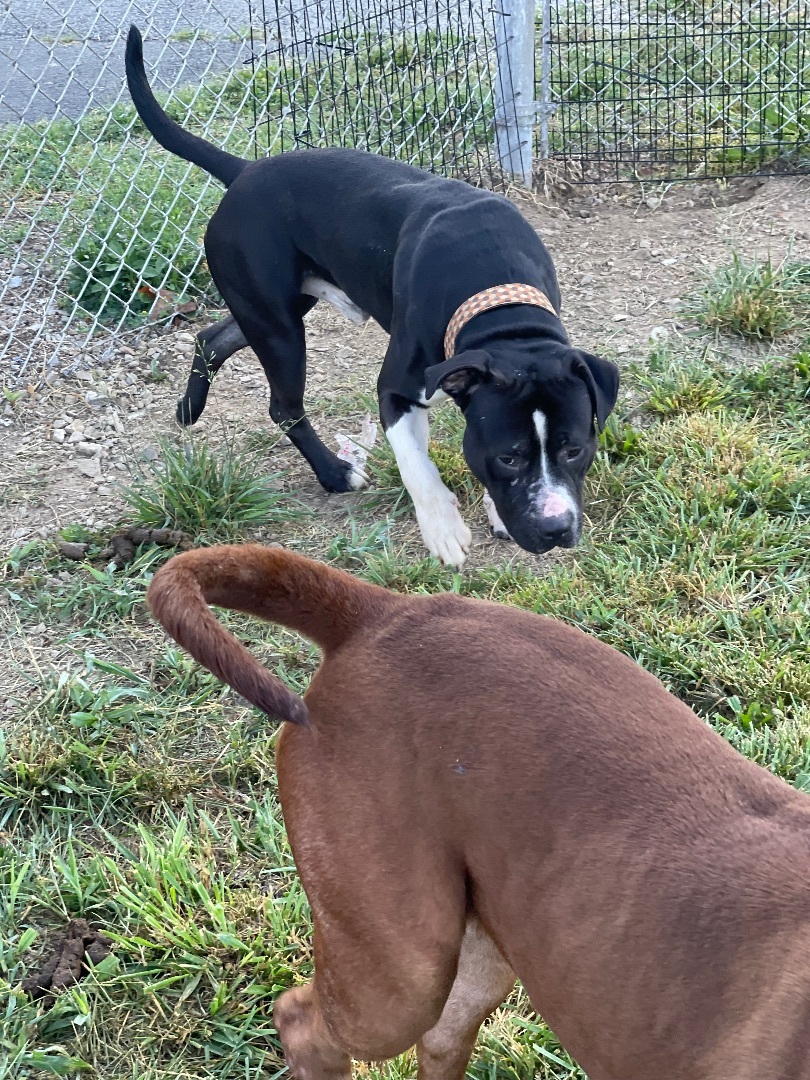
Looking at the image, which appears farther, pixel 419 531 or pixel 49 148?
pixel 49 148

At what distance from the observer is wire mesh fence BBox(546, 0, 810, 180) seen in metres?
5.73

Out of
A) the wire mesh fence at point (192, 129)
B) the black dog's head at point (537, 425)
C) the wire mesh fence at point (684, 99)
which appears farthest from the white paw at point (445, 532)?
the wire mesh fence at point (684, 99)

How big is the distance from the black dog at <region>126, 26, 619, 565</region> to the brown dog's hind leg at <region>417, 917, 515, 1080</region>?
1.49 metres

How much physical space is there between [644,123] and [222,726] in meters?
4.47

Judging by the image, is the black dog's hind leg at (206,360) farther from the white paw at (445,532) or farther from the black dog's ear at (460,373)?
the black dog's ear at (460,373)

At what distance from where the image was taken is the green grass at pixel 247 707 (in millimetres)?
2320

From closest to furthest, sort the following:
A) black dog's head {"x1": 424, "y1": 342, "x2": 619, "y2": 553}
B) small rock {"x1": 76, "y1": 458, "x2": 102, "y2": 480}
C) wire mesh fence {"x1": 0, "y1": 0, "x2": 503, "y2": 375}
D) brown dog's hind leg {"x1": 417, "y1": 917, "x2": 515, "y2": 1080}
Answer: brown dog's hind leg {"x1": 417, "y1": 917, "x2": 515, "y2": 1080}, black dog's head {"x1": 424, "y1": 342, "x2": 619, "y2": 553}, small rock {"x1": 76, "y1": 458, "x2": 102, "y2": 480}, wire mesh fence {"x1": 0, "y1": 0, "x2": 503, "y2": 375}

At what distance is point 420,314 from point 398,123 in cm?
249

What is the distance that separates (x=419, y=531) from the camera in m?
3.78

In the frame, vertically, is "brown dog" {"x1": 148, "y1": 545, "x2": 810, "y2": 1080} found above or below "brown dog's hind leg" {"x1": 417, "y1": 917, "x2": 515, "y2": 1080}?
above

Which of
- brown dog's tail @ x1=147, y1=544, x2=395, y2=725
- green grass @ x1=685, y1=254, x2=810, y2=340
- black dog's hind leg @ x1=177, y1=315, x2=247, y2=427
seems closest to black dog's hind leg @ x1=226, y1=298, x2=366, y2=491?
black dog's hind leg @ x1=177, y1=315, x2=247, y2=427

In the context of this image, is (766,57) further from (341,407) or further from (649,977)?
(649,977)

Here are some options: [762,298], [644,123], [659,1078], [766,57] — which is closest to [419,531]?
[762,298]

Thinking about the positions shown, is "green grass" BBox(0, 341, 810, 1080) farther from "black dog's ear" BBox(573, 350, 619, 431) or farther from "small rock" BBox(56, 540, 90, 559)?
"black dog's ear" BBox(573, 350, 619, 431)
